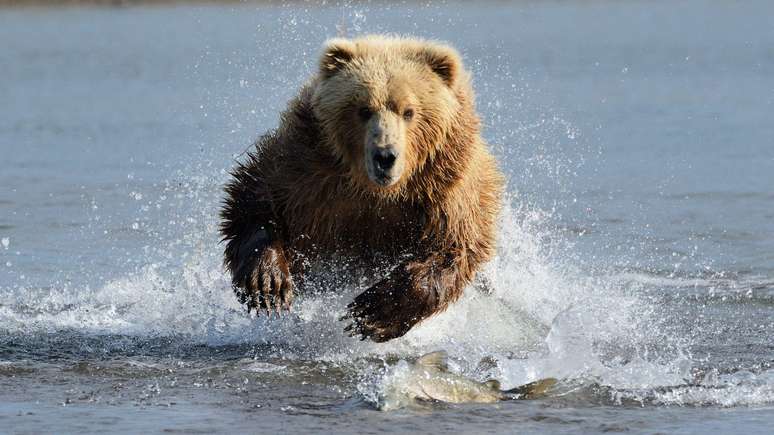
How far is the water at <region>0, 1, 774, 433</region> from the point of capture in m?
6.54

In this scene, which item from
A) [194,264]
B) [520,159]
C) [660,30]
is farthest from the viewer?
[660,30]

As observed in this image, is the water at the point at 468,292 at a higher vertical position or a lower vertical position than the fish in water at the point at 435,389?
higher

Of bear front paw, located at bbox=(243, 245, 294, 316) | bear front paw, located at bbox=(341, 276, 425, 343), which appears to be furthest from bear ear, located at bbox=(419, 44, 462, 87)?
bear front paw, located at bbox=(243, 245, 294, 316)

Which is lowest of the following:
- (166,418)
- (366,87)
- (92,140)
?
(166,418)

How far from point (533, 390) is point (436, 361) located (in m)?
0.50

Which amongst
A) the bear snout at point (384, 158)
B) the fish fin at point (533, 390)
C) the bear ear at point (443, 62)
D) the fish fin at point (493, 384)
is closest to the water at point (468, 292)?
the fish fin at point (533, 390)

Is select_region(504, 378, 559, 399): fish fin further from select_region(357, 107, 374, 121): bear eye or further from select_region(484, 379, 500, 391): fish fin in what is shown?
select_region(357, 107, 374, 121): bear eye

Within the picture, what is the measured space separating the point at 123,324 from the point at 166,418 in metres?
2.37

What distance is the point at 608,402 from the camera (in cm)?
656

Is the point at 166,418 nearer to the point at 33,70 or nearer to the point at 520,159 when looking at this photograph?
the point at 520,159

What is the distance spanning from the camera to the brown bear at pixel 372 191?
713 cm

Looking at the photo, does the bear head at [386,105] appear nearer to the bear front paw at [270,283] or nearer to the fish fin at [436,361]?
the bear front paw at [270,283]

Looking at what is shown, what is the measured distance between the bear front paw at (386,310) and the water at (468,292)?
0.25 meters

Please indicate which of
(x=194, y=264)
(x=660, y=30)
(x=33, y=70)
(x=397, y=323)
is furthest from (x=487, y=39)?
(x=397, y=323)
